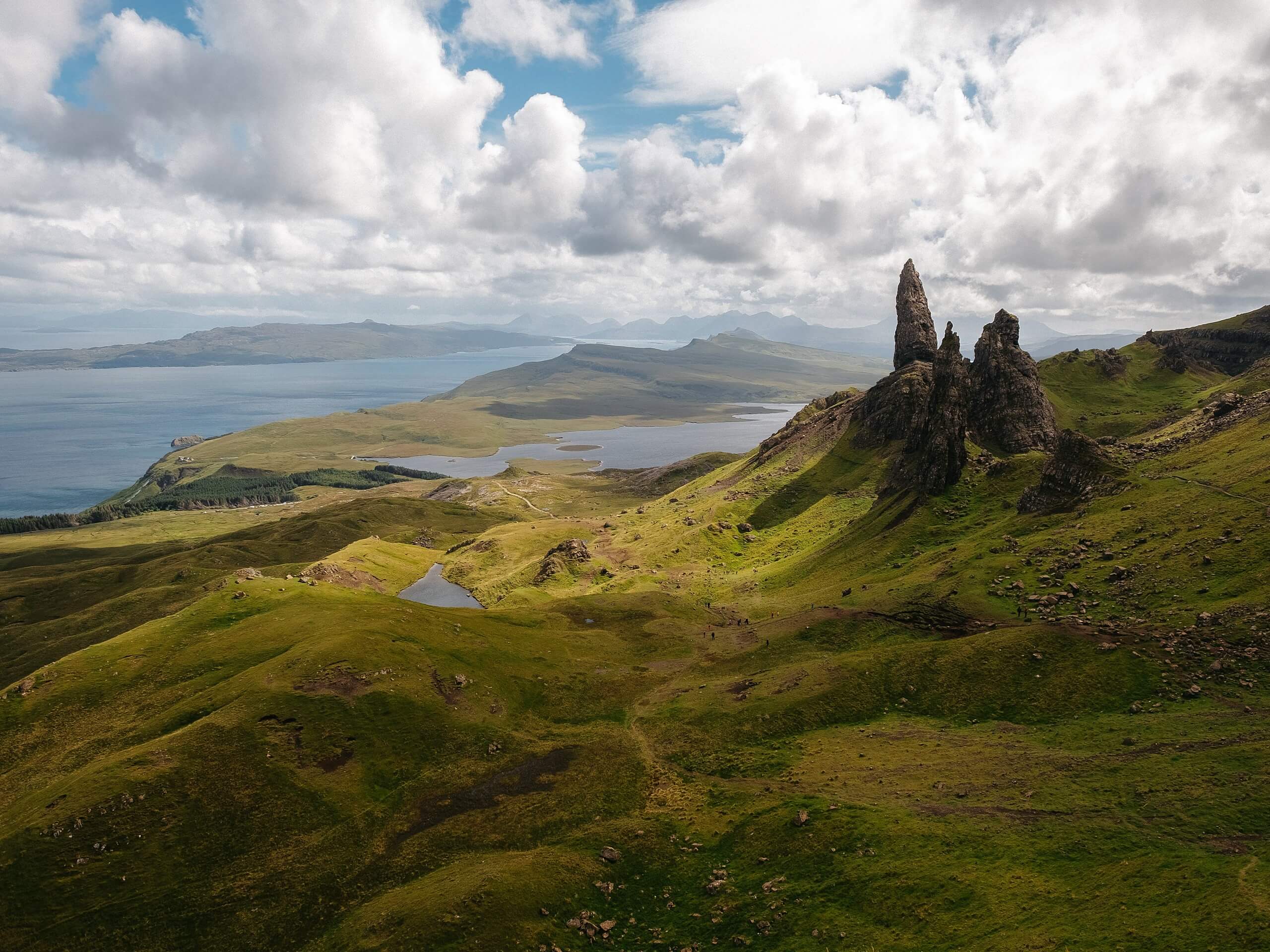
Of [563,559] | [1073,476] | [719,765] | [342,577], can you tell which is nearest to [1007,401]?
[1073,476]

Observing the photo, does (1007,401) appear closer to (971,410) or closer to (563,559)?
(971,410)

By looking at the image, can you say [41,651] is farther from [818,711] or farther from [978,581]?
[978,581]

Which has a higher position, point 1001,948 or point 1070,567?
point 1070,567

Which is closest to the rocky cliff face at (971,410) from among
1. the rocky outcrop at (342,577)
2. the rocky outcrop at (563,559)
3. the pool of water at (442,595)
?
the rocky outcrop at (563,559)

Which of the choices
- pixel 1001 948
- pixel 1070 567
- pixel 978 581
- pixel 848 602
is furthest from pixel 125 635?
pixel 1070 567

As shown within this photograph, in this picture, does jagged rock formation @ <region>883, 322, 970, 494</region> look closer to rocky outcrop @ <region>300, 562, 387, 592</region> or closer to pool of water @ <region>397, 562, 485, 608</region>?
pool of water @ <region>397, 562, 485, 608</region>

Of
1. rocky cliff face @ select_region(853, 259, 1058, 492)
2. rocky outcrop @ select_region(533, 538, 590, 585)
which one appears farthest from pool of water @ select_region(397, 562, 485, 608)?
rocky cliff face @ select_region(853, 259, 1058, 492)

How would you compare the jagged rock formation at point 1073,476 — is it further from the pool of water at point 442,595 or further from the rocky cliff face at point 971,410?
the pool of water at point 442,595
